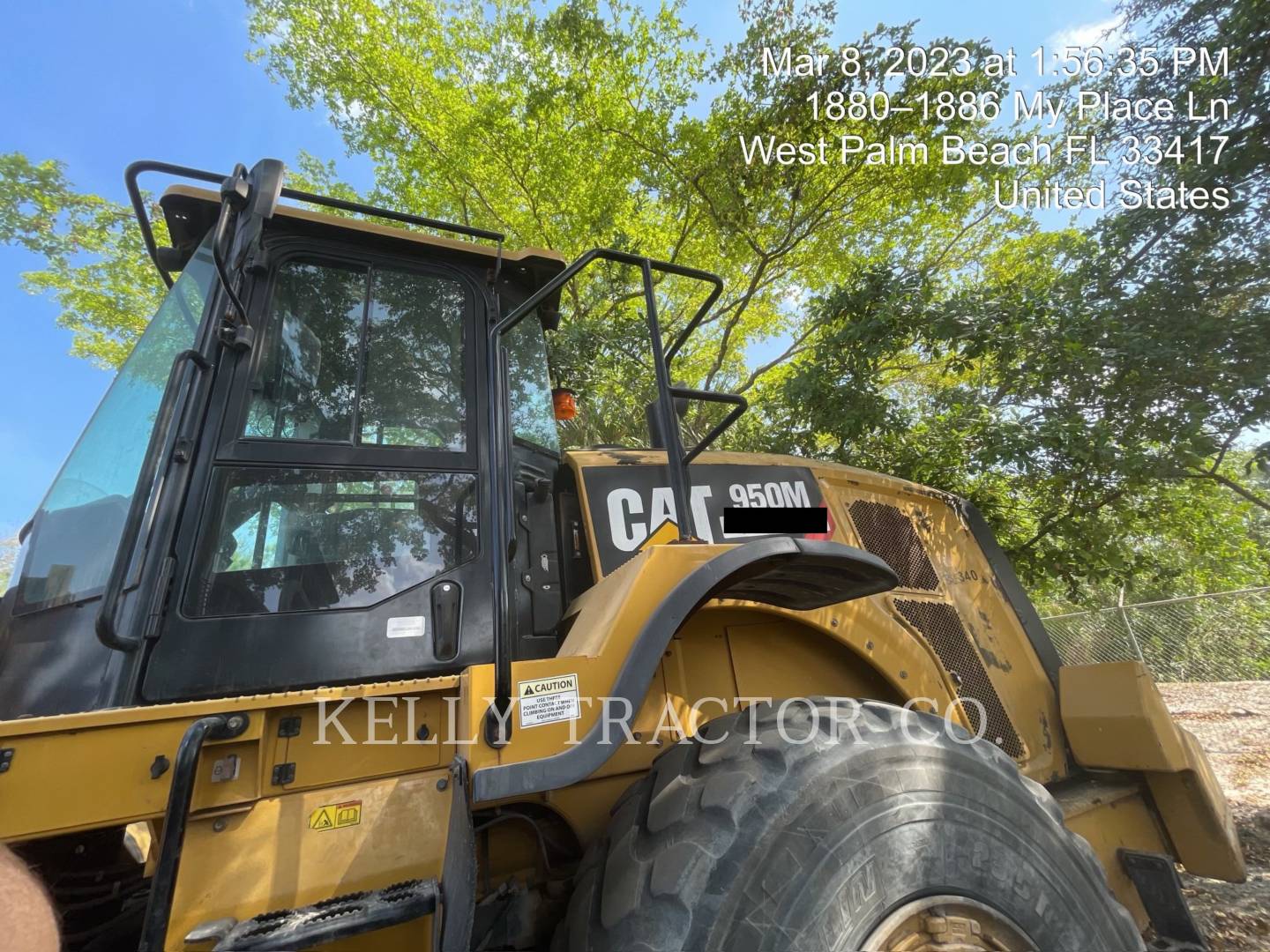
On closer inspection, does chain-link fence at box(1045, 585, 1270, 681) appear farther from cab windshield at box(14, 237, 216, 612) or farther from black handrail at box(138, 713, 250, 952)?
cab windshield at box(14, 237, 216, 612)

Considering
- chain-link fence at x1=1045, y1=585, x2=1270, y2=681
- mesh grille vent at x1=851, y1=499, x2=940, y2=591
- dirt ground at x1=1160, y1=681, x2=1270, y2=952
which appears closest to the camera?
mesh grille vent at x1=851, y1=499, x2=940, y2=591

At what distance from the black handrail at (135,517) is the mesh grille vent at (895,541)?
271 centimetres

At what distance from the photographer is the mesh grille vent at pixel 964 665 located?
9.42ft

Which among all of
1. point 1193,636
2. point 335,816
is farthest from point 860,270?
point 1193,636

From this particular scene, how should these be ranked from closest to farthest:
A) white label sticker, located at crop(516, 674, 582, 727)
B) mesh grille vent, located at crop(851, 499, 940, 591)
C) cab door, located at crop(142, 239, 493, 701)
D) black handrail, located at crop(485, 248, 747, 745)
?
white label sticker, located at crop(516, 674, 582, 727), cab door, located at crop(142, 239, 493, 701), black handrail, located at crop(485, 248, 747, 745), mesh grille vent, located at crop(851, 499, 940, 591)

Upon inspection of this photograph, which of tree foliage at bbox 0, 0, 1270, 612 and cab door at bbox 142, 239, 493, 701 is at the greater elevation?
tree foliage at bbox 0, 0, 1270, 612

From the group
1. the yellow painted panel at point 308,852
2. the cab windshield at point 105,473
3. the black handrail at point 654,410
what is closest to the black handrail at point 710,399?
the black handrail at point 654,410

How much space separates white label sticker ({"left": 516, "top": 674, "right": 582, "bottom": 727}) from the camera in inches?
57.7

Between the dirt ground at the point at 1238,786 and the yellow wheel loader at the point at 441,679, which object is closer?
the yellow wheel loader at the point at 441,679

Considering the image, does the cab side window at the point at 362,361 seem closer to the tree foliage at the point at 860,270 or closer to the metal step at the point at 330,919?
the metal step at the point at 330,919

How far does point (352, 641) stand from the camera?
1768 millimetres

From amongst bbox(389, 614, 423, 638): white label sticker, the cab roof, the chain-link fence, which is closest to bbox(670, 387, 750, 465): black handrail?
the cab roof

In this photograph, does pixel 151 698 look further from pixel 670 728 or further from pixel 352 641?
pixel 670 728

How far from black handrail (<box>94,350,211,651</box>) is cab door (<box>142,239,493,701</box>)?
0.32ft
